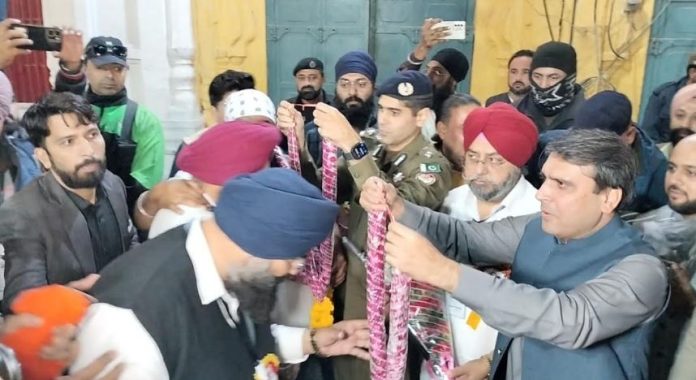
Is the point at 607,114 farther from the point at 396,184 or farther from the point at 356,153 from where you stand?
the point at 356,153

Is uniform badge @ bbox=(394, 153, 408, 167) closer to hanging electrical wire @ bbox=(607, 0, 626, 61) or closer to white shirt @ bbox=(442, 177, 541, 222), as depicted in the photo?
white shirt @ bbox=(442, 177, 541, 222)

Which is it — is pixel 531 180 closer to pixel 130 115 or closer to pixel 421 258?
pixel 421 258

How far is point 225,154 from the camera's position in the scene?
189 centimetres

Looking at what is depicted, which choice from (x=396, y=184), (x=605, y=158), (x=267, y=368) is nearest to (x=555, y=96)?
(x=396, y=184)

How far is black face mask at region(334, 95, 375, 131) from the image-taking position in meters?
Result: 3.27

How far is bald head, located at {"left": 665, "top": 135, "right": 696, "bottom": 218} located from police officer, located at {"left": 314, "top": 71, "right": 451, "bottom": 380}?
0.79 meters

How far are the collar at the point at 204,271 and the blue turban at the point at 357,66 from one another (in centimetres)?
217

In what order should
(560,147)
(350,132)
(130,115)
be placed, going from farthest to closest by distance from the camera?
(130,115) < (350,132) < (560,147)

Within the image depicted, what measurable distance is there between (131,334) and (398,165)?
4.62 feet

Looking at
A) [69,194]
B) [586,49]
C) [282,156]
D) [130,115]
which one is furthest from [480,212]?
[586,49]

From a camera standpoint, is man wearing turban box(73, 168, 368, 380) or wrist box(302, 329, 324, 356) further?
wrist box(302, 329, 324, 356)

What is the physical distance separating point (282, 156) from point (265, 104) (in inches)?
14.5

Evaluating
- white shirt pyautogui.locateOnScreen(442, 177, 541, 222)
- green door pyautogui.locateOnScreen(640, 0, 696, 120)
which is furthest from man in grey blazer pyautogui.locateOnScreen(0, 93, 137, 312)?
green door pyautogui.locateOnScreen(640, 0, 696, 120)

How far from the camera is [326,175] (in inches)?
87.1
